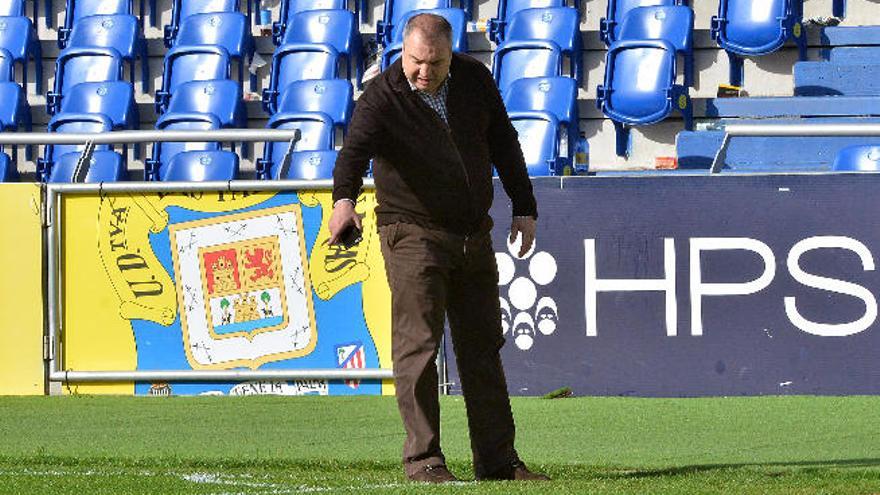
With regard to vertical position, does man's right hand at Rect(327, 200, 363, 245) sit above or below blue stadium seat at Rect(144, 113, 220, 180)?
below

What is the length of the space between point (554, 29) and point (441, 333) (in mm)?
10269

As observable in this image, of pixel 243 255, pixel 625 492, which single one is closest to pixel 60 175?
pixel 243 255

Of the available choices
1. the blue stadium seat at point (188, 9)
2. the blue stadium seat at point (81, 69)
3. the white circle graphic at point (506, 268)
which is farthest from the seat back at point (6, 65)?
the white circle graphic at point (506, 268)

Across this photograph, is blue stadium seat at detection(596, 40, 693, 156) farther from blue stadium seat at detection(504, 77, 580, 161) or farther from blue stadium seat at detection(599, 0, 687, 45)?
blue stadium seat at detection(599, 0, 687, 45)

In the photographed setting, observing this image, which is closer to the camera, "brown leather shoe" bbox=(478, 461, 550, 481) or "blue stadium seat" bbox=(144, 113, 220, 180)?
"brown leather shoe" bbox=(478, 461, 550, 481)

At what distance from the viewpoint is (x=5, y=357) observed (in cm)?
1204

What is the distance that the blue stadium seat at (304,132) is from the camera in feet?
53.5

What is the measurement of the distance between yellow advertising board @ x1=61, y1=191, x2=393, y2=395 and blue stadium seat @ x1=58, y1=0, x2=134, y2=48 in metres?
7.91

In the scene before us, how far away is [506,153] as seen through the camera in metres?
7.23

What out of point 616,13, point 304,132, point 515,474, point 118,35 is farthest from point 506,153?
point 118,35

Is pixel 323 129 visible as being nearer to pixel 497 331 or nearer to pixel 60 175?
pixel 60 175

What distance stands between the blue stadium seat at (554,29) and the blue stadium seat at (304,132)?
2126mm

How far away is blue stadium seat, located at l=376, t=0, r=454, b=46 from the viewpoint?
1789 cm

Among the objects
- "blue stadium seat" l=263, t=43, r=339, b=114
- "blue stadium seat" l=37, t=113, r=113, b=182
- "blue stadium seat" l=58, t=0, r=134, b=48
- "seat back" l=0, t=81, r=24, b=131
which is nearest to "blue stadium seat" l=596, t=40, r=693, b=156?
"blue stadium seat" l=263, t=43, r=339, b=114
